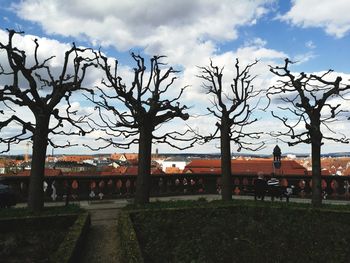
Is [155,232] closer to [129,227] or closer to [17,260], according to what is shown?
[129,227]

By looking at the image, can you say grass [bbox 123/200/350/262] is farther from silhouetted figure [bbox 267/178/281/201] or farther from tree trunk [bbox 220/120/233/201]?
silhouetted figure [bbox 267/178/281/201]

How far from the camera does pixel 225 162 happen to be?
1526cm

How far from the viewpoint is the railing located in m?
17.4

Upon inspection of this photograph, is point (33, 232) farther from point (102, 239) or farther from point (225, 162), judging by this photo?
point (225, 162)

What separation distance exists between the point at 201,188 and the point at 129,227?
39.8 feet

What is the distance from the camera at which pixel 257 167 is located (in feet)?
186

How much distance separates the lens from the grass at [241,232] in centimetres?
806

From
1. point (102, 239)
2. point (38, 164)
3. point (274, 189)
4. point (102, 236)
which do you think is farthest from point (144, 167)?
point (274, 189)

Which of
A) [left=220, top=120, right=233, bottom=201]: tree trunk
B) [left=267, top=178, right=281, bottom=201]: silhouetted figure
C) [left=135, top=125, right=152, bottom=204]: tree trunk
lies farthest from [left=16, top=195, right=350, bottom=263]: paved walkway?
[left=267, top=178, right=281, bottom=201]: silhouetted figure

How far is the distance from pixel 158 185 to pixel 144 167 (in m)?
5.68

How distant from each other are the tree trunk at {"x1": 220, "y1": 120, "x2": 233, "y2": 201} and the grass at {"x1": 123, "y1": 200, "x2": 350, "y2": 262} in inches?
86.4

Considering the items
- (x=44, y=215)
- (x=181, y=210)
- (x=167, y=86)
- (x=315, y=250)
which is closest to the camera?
(x=315, y=250)

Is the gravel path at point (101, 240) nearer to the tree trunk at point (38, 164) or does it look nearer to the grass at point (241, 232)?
the grass at point (241, 232)

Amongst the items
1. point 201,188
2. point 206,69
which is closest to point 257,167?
point 201,188
